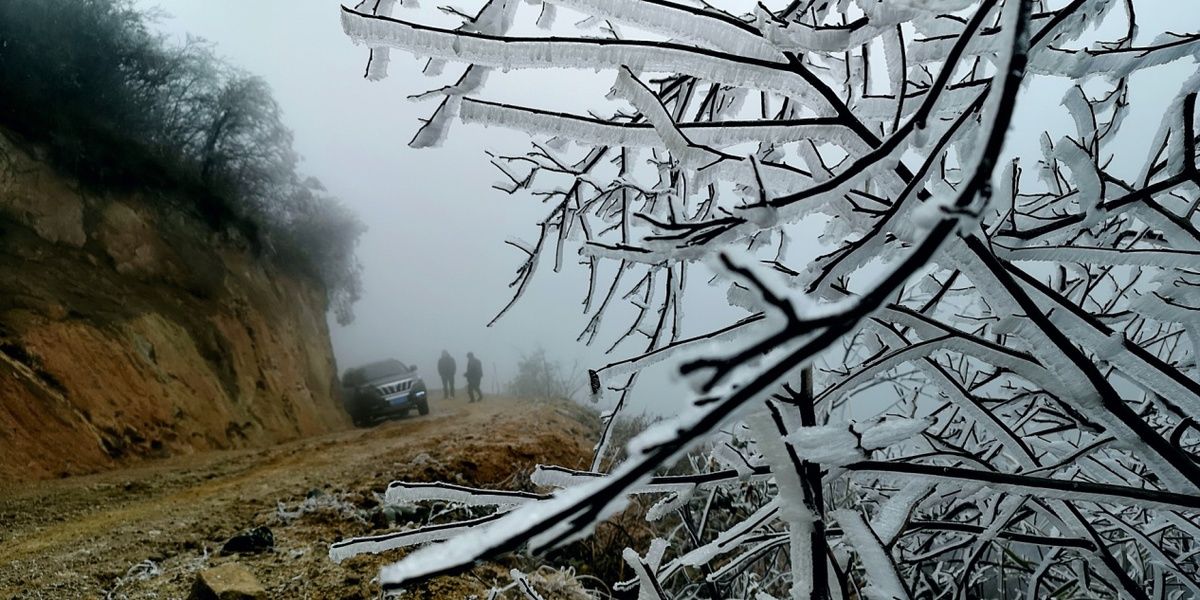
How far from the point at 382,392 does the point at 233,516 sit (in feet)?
29.1

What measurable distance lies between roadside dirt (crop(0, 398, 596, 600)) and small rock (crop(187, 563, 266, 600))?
11 centimetres

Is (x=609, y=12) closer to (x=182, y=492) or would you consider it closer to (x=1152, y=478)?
(x=1152, y=478)

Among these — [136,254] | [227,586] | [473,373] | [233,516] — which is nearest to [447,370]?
[473,373]

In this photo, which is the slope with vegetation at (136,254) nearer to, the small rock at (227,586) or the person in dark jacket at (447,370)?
the small rock at (227,586)

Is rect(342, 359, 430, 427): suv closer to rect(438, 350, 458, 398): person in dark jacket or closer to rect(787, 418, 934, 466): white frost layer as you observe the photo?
rect(438, 350, 458, 398): person in dark jacket

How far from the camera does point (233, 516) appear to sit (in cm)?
390

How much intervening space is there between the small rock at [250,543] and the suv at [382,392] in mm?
9444

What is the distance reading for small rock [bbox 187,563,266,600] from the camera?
234cm

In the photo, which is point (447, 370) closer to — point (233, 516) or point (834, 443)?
point (233, 516)

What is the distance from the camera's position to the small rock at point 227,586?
92.2 inches

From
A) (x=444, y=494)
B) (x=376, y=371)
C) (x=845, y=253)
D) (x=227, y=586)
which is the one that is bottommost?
(x=227, y=586)

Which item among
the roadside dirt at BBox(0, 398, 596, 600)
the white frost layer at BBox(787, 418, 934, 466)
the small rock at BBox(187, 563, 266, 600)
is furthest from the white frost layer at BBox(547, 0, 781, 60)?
the small rock at BBox(187, 563, 266, 600)

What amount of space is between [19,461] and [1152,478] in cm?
791

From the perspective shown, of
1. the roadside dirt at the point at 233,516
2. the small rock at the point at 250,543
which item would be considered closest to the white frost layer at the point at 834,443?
the roadside dirt at the point at 233,516
